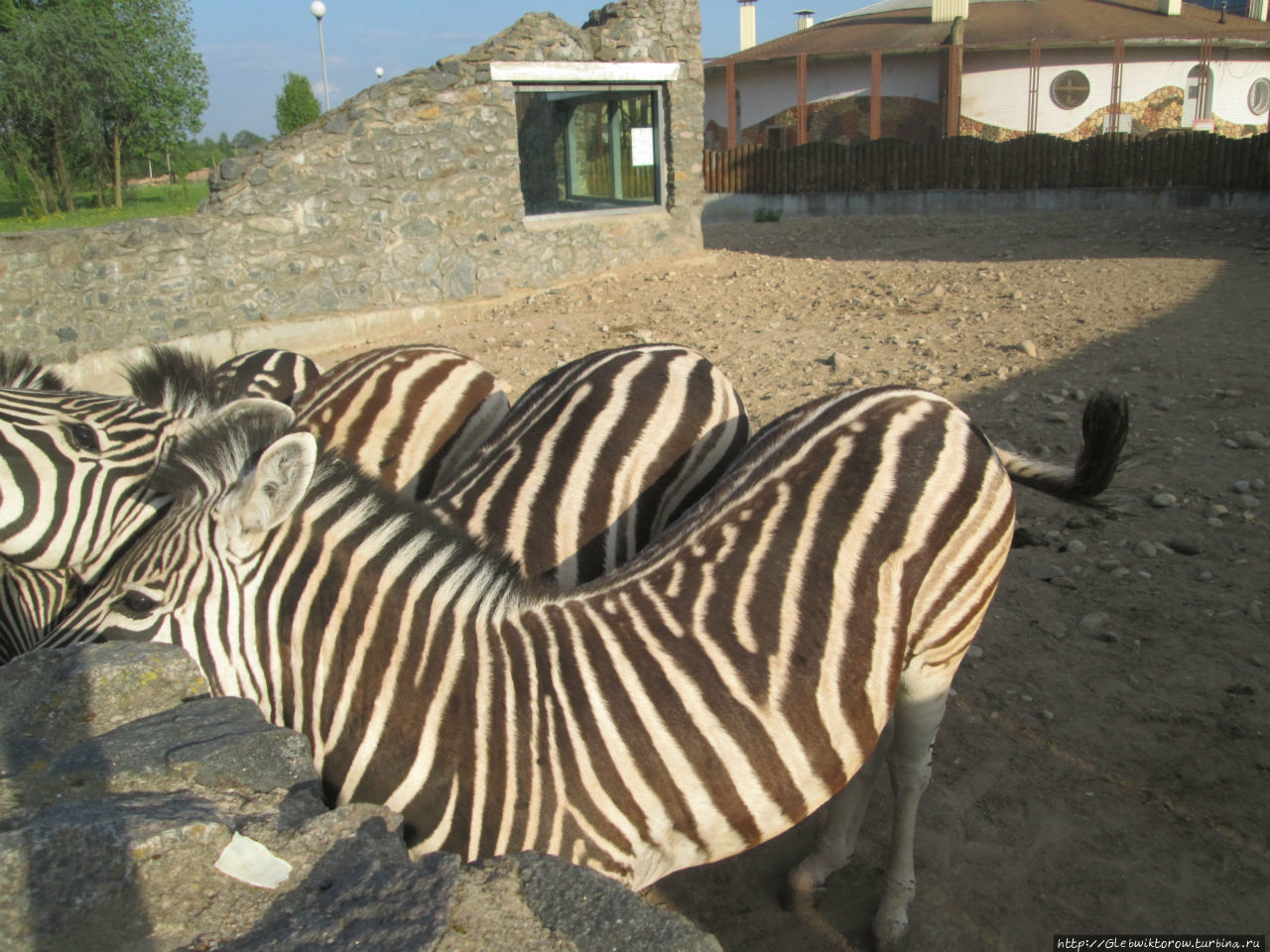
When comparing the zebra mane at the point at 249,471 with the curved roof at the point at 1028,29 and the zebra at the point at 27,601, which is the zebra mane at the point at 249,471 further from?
the curved roof at the point at 1028,29

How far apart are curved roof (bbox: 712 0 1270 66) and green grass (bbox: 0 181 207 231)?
51.2 ft

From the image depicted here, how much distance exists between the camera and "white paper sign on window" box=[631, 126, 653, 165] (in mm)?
11648

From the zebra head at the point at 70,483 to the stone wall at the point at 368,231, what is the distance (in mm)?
5865

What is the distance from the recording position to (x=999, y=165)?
17812 mm

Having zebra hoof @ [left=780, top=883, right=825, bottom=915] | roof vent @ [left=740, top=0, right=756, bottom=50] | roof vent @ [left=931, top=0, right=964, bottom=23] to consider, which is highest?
roof vent @ [left=740, top=0, right=756, bottom=50]

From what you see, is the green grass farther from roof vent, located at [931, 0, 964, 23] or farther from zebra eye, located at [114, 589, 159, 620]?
roof vent, located at [931, 0, 964, 23]

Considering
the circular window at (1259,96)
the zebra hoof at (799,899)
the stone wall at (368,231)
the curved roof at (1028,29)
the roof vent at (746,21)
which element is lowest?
the zebra hoof at (799,899)

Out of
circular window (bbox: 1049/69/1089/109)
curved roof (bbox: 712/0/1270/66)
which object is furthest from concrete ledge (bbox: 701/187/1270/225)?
circular window (bbox: 1049/69/1089/109)

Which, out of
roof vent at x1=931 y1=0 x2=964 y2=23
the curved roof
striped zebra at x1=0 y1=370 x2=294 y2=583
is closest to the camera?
striped zebra at x1=0 y1=370 x2=294 y2=583

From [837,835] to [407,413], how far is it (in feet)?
6.95

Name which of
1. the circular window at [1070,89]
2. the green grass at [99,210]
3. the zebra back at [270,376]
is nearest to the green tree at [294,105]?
the green grass at [99,210]

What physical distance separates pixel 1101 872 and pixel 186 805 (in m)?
2.50

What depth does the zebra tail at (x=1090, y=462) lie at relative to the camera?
2.69m

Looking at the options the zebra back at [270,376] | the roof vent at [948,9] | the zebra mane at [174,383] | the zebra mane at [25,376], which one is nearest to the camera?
the zebra mane at [174,383]
